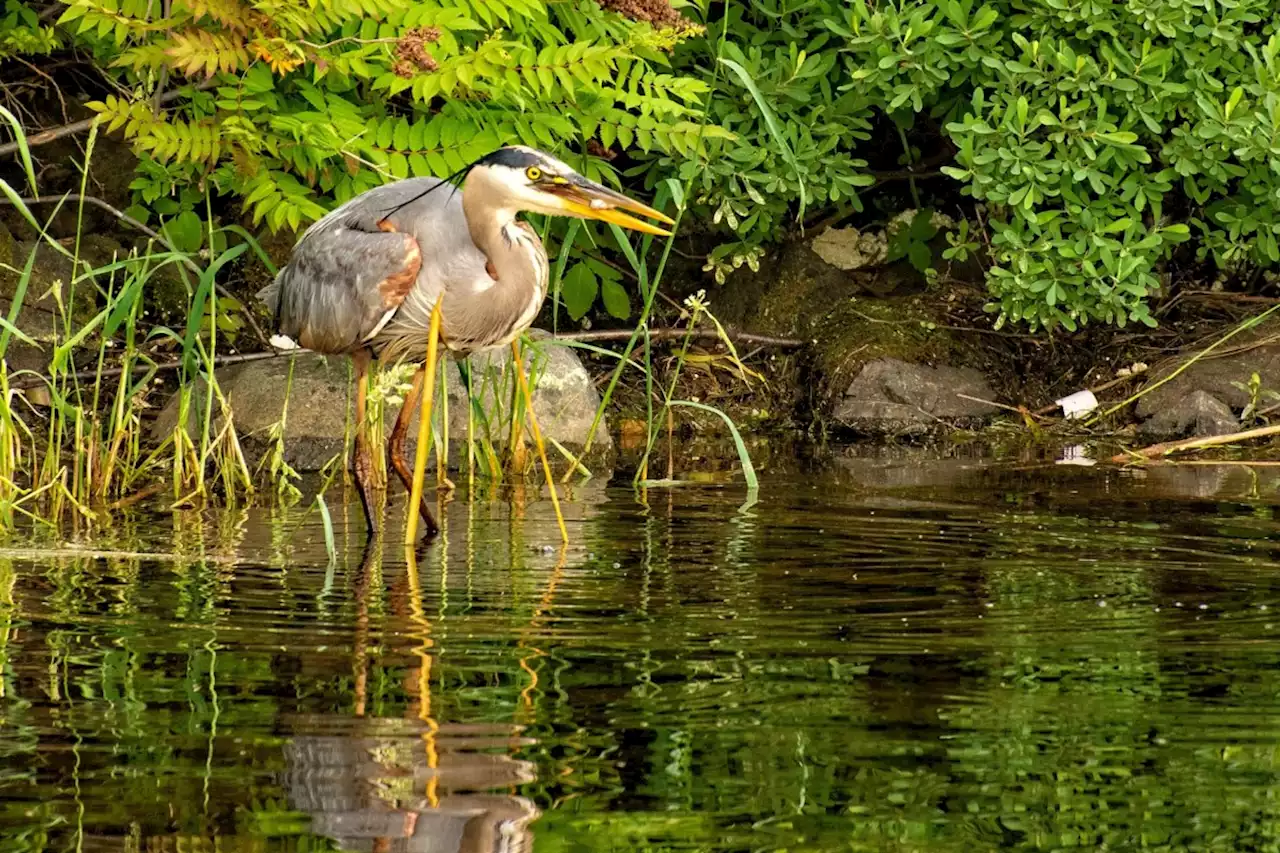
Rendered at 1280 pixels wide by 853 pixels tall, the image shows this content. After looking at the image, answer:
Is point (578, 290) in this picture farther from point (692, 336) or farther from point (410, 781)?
point (410, 781)

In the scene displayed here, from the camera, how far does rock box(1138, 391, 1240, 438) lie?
8.87 m

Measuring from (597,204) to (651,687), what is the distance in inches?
107

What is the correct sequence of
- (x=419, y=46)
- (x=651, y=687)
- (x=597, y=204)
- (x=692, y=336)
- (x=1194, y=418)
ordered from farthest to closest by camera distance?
1. (x=692, y=336)
2. (x=1194, y=418)
3. (x=419, y=46)
4. (x=597, y=204)
5. (x=651, y=687)

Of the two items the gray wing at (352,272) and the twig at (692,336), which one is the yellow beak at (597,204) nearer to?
the gray wing at (352,272)

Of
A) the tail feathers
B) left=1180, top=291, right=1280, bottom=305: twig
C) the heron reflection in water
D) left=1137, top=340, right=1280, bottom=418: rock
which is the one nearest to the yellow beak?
the tail feathers

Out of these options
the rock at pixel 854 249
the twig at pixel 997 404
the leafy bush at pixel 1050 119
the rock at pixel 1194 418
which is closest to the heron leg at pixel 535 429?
the leafy bush at pixel 1050 119

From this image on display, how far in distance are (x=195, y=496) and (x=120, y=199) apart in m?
3.19

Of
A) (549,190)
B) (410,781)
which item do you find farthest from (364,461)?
(410,781)

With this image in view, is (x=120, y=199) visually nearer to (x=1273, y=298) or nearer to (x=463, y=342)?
(x=463, y=342)

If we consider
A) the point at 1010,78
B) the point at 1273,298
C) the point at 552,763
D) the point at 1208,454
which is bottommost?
the point at 552,763

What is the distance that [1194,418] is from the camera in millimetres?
8945

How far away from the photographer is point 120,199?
386 inches

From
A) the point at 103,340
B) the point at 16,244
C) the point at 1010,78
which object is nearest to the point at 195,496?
the point at 103,340

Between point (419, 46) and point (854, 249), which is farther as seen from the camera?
point (854, 249)
